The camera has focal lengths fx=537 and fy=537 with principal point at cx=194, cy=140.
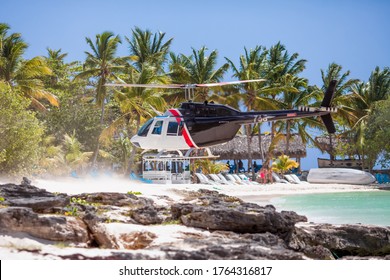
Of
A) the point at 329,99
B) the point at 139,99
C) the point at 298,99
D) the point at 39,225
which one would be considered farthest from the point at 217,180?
the point at 39,225

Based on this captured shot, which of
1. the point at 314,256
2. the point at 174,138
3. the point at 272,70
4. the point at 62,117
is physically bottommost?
the point at 314,256

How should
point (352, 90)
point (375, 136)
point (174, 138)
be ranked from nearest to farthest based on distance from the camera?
point (174, 138), point (375, 136), point (352, 90)

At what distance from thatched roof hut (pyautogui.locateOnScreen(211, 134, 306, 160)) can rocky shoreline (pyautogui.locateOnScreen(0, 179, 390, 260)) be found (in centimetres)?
2240

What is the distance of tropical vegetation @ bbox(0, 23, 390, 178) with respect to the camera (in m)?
23.9

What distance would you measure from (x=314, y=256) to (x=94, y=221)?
3245 millimetres

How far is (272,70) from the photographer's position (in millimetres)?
29547

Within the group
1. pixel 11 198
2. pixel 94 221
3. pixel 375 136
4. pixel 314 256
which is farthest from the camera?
pixel 375 136

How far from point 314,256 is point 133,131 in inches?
898

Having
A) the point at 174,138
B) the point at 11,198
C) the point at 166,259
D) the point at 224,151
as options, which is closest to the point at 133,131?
the point at 224,151

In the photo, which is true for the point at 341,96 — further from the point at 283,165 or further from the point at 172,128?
the point at 172,128

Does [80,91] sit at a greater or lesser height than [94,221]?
greater
